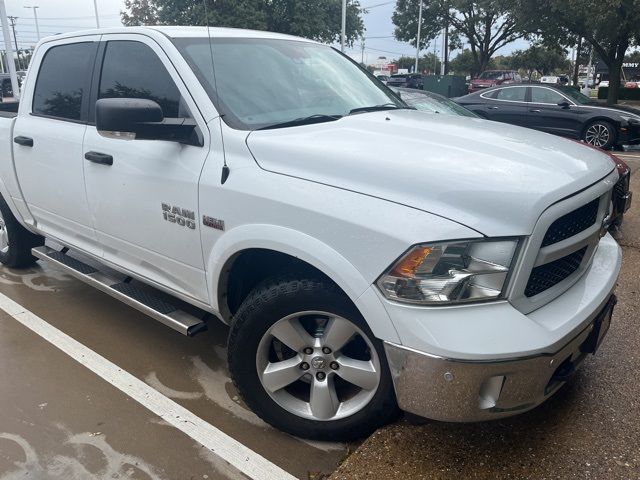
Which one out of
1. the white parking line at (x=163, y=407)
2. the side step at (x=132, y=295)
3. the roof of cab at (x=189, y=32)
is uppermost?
the roof of cab at (x=189, y=32)

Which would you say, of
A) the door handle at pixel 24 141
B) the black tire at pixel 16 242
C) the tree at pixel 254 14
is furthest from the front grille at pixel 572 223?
the tree at pixel 254 14

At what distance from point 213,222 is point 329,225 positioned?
688 millimetres

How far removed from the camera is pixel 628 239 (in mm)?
5801

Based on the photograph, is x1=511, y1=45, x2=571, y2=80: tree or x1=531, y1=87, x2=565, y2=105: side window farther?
x1=511, y1=45, x2=571, y2=80: tree

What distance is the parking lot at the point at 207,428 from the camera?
8.26 feet

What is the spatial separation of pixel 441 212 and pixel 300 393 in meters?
1.22

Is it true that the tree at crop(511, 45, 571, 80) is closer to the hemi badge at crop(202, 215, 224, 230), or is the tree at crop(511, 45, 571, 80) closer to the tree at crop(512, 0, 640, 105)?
the tree at crop(512, 0, 640, 105)

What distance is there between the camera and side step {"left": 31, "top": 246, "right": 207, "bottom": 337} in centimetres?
302

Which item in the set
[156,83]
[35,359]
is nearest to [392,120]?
[156,83]

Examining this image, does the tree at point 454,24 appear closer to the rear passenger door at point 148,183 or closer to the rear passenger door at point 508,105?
the rear passenger door at point 508,105

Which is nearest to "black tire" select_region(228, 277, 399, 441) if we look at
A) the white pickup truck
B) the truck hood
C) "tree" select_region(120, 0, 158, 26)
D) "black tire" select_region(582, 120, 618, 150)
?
the white pickup truck

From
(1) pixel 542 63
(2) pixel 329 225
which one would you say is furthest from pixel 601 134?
(1) pixel 542 63

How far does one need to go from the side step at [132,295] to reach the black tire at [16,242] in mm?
684

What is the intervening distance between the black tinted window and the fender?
847mm
